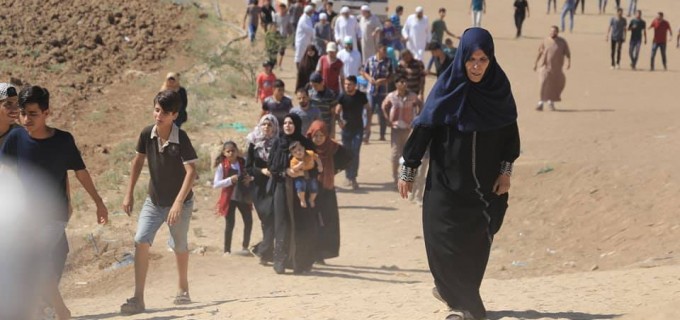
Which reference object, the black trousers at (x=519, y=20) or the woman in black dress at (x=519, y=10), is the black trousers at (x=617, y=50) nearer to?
the woman in black dress at (x=519, y=10)

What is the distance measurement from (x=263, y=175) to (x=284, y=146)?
0.55m

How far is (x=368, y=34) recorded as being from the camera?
24188 mm

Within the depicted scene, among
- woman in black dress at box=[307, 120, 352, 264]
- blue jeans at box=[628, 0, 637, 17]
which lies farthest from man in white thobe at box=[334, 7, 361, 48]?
blue jeans at box=[628, 0, 637, 17]

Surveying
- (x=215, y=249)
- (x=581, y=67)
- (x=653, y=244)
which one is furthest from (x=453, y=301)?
(x=581, y=67)

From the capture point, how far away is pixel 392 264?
1284cm

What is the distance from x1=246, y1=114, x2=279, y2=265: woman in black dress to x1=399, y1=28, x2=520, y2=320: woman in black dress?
475 centimetres

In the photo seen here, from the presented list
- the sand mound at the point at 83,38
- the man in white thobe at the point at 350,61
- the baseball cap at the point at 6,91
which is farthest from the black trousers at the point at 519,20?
the baseball cap at the point at 6,91

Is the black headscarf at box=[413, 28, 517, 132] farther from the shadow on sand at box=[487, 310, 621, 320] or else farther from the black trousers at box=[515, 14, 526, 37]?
the black trousers at box=[515, 14, 526, 37]

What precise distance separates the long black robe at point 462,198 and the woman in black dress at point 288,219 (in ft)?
14.5

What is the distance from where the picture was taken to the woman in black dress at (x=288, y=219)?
Answer: 11859 millimetres

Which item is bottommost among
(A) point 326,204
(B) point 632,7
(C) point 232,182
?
(A) point 326,204

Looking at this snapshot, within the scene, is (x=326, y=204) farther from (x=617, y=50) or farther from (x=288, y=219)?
(x=617, y=50)

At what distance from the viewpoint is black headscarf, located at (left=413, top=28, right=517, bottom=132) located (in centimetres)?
723

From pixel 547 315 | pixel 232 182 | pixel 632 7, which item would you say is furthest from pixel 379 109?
pixel 632 7
